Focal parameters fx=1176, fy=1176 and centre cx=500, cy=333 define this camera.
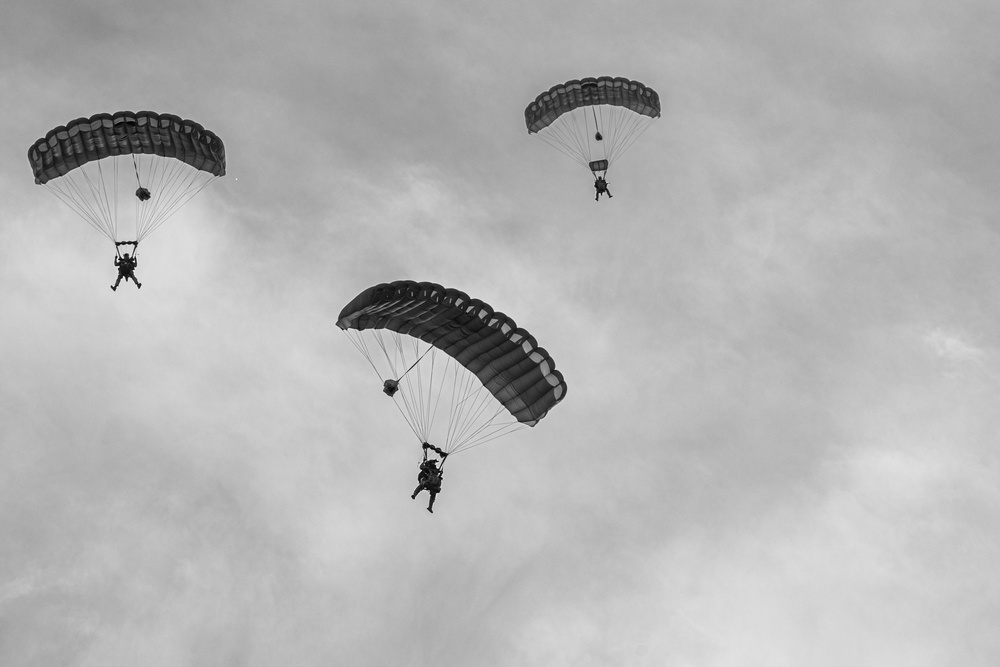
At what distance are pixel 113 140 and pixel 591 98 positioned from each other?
22239mm

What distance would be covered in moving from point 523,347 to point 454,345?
2.62 metres

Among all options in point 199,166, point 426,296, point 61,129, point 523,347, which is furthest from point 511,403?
point 61,129

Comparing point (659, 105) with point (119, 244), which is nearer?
point (119, 244)

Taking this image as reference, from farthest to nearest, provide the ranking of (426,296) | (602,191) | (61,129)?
(602,191) → (61,129) → (426,296)

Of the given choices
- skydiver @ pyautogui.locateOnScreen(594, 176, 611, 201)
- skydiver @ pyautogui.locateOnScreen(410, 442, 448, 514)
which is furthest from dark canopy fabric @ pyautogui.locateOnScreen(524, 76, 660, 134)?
skydiver @ pyautogui.locateOnScreen(410, 442, 448, 514)

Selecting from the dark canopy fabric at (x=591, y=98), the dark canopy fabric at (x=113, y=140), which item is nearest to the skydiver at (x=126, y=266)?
the dark canopy fabric at (x=113, y=140)

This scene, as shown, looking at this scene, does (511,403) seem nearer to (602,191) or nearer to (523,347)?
(523,347)

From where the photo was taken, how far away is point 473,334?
39531 millimetres

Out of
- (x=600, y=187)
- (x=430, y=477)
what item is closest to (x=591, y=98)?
(x=600, y=187)

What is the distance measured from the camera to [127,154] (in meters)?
45.5

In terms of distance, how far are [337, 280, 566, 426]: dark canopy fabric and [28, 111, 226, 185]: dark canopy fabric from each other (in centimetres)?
1195

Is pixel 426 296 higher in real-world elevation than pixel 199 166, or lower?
lower

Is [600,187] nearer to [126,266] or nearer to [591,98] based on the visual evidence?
[591,98]

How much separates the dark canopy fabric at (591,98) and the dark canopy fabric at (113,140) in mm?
17286
